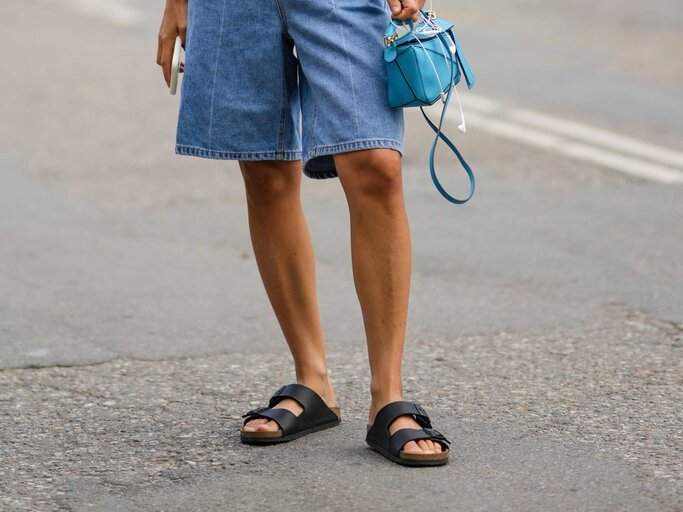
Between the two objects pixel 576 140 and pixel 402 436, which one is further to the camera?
pixel 576 140

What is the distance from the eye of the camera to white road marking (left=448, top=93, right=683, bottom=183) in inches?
287

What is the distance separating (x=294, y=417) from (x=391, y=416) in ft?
1.02

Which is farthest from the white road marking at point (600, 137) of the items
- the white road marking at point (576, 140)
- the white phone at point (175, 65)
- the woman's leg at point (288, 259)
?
the white phone at point (175, 65)

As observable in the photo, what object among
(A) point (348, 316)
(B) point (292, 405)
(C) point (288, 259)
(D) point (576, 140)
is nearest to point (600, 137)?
(D) point (576, 140)

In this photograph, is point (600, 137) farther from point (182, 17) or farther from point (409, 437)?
point (409, 437)

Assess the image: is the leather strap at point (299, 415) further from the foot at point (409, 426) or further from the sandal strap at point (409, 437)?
the sandal strap at point (409, 437)

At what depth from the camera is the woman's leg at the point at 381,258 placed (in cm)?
316

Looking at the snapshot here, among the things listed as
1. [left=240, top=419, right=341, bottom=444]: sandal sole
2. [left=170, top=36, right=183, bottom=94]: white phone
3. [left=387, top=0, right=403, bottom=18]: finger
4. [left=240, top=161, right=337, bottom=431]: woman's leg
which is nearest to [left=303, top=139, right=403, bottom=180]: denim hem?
[left=240, top=161, right=337, bottom=431]: woman's leg

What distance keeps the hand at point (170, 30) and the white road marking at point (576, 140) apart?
13.4 feet

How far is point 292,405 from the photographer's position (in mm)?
3459

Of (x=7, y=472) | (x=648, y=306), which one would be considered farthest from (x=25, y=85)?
(x=7, y=472)

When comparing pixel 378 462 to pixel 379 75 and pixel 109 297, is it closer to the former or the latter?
pixel 379 75

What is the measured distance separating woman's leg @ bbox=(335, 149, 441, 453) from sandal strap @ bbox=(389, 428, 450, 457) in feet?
0.05

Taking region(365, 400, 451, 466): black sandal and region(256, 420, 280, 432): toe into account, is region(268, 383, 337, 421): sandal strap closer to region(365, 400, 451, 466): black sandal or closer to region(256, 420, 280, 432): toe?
region(256, 420, 280, 432): toe
